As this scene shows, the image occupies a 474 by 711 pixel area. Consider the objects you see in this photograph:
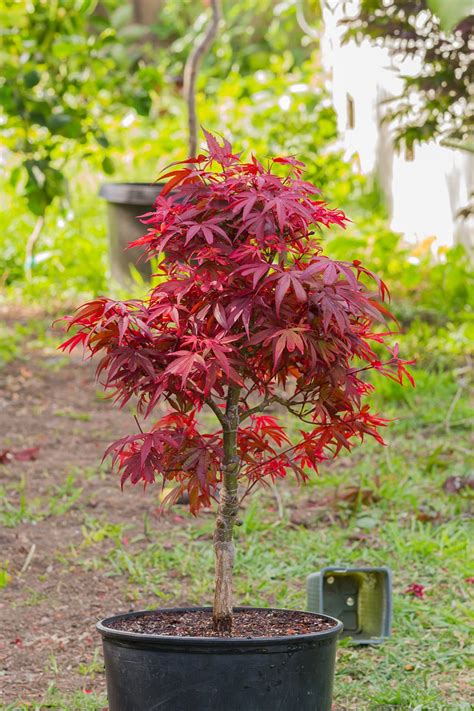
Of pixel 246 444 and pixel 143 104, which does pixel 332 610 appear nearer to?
→ pixel 246 444

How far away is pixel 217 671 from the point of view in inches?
69.8

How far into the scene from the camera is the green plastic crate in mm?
2590

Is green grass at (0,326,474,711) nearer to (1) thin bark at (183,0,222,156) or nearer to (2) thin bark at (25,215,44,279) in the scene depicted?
(1) thin bark at (183,0,222,156)

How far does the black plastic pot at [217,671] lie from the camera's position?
1.77 m

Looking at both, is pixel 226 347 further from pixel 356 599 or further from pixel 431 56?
pixel 431 56

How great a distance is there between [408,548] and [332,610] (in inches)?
20.1

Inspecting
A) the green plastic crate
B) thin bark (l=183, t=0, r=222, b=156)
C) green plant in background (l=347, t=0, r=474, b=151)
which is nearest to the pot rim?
the green plastic crate

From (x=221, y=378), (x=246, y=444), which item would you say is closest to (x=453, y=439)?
(x=246, y=444)

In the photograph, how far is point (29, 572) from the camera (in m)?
2.95

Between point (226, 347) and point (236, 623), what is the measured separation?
0.63m

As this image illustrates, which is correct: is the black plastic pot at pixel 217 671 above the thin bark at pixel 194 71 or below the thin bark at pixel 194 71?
below

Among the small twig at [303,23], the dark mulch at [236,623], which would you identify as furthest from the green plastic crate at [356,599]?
the small twig at [303,23]

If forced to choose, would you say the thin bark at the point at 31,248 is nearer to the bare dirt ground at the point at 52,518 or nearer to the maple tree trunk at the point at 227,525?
the bare dirt ground at the point at 52,518

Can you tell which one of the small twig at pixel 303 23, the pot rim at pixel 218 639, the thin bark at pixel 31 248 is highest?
the small twig at pixel 303 23
